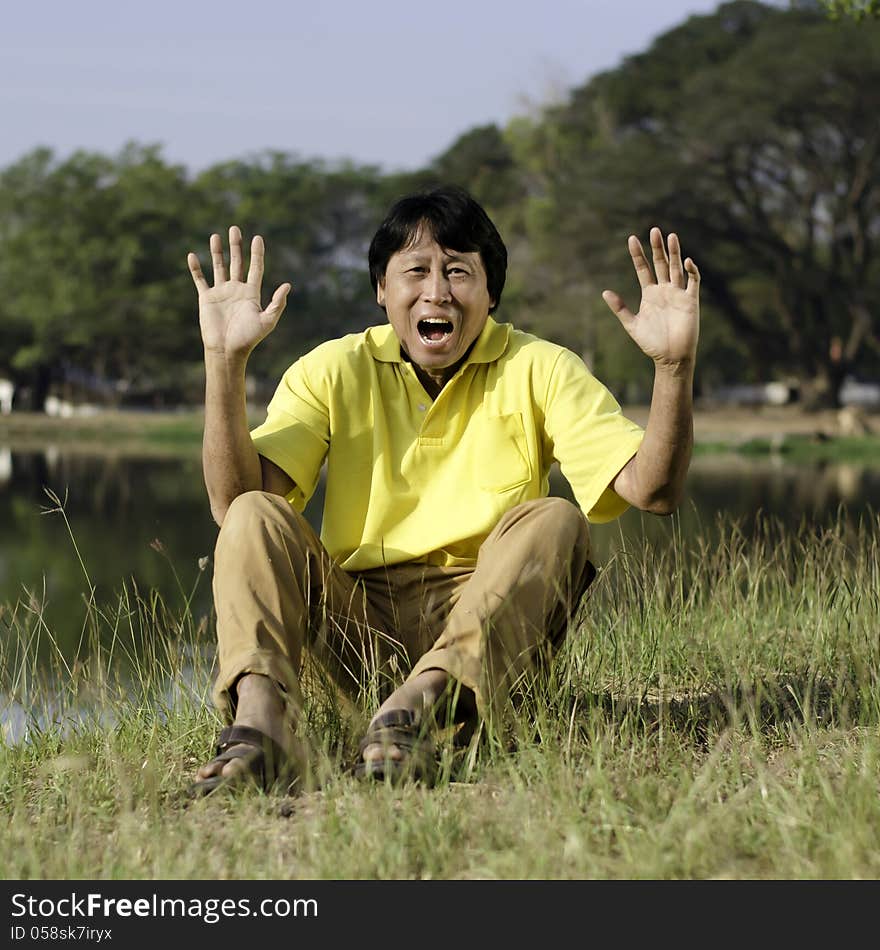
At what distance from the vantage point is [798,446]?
24.8 metres

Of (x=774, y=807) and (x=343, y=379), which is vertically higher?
(x=343, y=379)

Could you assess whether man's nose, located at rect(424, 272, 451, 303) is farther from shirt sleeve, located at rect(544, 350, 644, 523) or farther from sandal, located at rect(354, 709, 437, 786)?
sandal, located at rect(354, 709, 437, 786)

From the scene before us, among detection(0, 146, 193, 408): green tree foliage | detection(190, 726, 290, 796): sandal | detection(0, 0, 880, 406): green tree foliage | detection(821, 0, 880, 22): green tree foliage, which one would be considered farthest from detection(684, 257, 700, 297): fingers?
detection(0, 146, 193, 408): green tree foliage

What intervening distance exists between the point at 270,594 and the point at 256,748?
1.18 feet

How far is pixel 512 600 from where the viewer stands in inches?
109

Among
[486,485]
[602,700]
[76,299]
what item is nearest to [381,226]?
[486,485]

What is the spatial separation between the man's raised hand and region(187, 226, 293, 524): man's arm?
2.49ft

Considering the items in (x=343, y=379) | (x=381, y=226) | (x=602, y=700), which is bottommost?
(x=602, y=700)

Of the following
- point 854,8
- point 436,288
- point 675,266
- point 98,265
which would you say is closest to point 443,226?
point 436,288

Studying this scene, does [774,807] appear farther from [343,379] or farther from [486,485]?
[343,379]

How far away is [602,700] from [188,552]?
723 centimetres

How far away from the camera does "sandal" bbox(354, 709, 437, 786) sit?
8.30 ft

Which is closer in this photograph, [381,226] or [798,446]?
[381,226]

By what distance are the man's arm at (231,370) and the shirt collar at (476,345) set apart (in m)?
0.31
